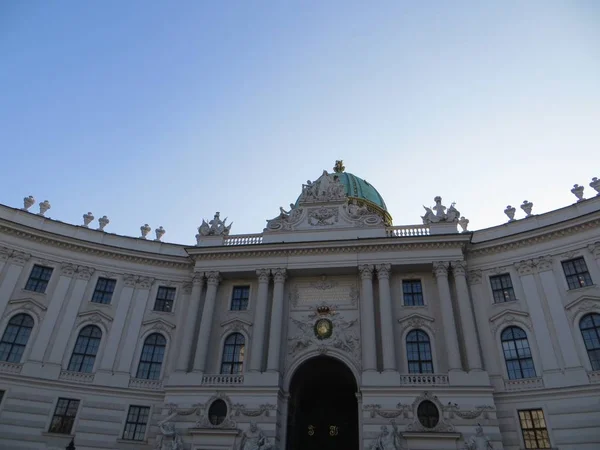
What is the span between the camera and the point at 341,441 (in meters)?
32.1

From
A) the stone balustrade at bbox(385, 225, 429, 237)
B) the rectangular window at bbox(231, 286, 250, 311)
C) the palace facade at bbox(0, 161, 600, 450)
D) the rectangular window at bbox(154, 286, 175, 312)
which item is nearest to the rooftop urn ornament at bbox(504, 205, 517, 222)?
the palace facade at bbox(0, 161, 600, 450)

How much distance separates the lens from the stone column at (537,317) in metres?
25.7

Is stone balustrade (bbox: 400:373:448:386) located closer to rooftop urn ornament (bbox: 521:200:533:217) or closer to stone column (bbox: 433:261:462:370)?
stone column (bbox: 433:261:462:370)

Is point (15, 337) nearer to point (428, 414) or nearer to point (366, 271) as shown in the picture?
point (366, 271)

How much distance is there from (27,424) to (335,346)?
19236mm

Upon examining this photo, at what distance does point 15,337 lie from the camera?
28.8 meters

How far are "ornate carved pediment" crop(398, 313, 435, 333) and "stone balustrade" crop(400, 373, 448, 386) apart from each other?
3.43 m

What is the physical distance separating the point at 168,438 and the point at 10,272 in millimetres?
15539

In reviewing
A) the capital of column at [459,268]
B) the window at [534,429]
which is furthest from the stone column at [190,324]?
the window at [534,429]

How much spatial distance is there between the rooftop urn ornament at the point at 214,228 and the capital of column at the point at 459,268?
55.3ft

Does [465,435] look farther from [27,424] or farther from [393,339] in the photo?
[27,424]

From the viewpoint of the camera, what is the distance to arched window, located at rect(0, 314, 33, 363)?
2828 centimetres

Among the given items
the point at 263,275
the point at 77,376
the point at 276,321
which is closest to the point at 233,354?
the point at 276,321

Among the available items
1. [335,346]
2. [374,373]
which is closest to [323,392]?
[335,346]
